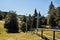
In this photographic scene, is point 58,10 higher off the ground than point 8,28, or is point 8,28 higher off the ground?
point 58,10

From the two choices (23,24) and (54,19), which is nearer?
(23,24)

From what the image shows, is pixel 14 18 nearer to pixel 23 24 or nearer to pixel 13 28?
pixel 13 28

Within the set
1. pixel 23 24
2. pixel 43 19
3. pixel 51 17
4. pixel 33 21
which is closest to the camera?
pixel 23 24

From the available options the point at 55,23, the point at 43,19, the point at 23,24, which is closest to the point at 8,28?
the point at 23,24

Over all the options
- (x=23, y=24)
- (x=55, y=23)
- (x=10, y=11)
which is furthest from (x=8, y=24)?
(x=55, y=23)

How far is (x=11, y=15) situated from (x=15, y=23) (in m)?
2.62

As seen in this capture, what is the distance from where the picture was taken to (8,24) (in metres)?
42.1

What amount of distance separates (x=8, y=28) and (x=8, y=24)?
112cm

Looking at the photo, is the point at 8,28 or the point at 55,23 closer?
the point at 8,28

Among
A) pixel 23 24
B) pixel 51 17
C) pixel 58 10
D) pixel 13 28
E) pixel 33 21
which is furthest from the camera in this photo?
pixel 33 21

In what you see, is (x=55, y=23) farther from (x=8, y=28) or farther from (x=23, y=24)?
(x=8, y=28)

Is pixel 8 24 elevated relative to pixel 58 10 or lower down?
lower down

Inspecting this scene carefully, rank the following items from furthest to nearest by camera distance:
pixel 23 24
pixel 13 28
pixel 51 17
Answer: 1. pixel 51 17
2. pixel 23 24
3. pixel 13 28

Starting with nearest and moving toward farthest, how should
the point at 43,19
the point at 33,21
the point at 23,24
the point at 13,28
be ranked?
the point at 13,28 → the point at 23,24 → the point at 33,21 → the point at 43,19
